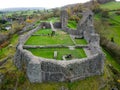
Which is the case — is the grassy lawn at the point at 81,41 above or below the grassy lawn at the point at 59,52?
below

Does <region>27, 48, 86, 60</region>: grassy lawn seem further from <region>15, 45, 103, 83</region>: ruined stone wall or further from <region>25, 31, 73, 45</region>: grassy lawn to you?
<region>25, 31, 73, 45</region>: grassy lawn

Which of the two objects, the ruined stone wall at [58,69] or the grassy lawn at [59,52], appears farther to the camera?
the grassy lawn at [59,52]

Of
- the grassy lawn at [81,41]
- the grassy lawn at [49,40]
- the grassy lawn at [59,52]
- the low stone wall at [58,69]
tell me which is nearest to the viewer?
the low stone wall at [58,69]

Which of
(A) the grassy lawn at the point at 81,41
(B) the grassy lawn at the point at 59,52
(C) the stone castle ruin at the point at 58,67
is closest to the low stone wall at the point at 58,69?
(C) the stone castle ruin at the point at 58,67

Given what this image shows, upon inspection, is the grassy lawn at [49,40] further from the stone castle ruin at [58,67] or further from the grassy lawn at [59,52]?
the stone castle ruin at [58,67]

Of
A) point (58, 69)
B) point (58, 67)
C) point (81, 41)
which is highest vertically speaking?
point (58, 67)

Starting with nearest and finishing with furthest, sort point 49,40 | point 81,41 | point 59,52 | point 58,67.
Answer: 1. point 58,67
2. point 59,52
3. point 49,40
4. point 81,41

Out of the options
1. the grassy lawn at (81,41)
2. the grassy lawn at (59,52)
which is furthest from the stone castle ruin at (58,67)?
the grassy lawn at (81,41)

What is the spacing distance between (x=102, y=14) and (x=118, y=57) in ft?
137

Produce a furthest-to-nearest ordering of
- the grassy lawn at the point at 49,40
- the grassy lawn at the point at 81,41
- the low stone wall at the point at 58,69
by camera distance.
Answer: the grassy lawn at the point at 81,41
the grassy lawn at the point at 49,40
the low stone wall at the point at 58,69

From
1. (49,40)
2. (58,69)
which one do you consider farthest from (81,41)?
(58,69)

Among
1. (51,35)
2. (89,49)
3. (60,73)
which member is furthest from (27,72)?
(51,35)

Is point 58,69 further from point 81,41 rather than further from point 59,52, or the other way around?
point 81,41

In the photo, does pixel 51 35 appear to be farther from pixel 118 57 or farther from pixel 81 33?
pixel 118 57
